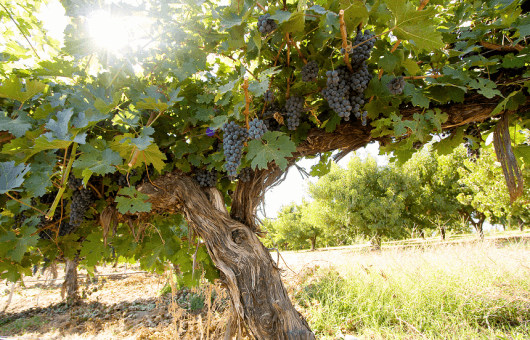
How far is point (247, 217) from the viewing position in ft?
6.18

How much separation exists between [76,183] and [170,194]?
22.8 inches

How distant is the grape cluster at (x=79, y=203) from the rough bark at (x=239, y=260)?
38 centimetres

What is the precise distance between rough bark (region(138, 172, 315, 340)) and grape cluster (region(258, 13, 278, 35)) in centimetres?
106

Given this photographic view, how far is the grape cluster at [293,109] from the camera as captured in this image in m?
1.49

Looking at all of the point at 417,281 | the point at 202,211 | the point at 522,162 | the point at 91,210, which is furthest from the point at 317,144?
the point at 417,281

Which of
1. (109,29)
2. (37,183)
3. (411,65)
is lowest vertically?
(37,183)

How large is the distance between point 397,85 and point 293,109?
0.51m

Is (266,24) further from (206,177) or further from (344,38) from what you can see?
(206,177)

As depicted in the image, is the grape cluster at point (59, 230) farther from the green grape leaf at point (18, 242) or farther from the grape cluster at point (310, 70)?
the grape cluster at point (310, 70)

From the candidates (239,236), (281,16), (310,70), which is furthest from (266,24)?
(239,236)

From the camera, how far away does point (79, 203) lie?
5.92 feet

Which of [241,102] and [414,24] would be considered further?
[241,102]

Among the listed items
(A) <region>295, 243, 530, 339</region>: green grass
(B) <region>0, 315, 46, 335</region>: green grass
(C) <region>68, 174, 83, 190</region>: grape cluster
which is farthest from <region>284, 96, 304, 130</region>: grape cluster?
(B) <region>0, 315, 46, 335</region>: green grass

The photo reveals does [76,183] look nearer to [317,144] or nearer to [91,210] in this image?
[91,210]
